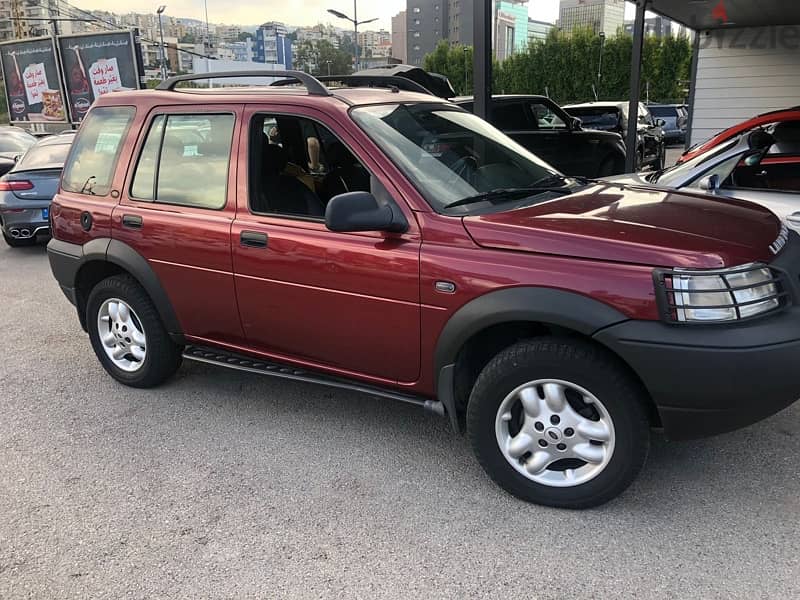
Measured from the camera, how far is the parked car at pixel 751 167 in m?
5.37

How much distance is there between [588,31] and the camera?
45531 millimetres

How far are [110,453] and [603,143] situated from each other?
10.3 m

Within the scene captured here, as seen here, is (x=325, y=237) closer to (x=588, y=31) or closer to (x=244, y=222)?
(x=244, y=222)

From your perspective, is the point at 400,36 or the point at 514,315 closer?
the point at 514,315

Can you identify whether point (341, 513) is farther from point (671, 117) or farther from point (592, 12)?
point (592, 12)

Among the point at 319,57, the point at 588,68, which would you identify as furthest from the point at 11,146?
the point at 319,57

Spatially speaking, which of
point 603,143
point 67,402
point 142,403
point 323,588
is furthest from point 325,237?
point 603,143

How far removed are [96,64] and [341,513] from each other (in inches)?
769

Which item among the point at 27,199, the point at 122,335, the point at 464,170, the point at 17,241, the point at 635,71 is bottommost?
the point at 17,241

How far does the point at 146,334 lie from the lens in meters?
4.29

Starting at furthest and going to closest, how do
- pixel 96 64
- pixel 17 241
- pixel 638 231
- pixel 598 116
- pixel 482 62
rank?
pixel 96 64 < pixel 598 116 < pixel 17 241 < pixel 482 62 < pixel 638 231

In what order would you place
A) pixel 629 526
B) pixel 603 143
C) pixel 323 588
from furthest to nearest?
pixel 603 143
pixel 629 526
pixel 323 588

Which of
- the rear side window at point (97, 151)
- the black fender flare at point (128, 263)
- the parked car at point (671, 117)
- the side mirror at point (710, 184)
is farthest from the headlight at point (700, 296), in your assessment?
the parked car at point (671, 117)

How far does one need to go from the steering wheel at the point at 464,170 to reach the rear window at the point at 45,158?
7.99 metres
